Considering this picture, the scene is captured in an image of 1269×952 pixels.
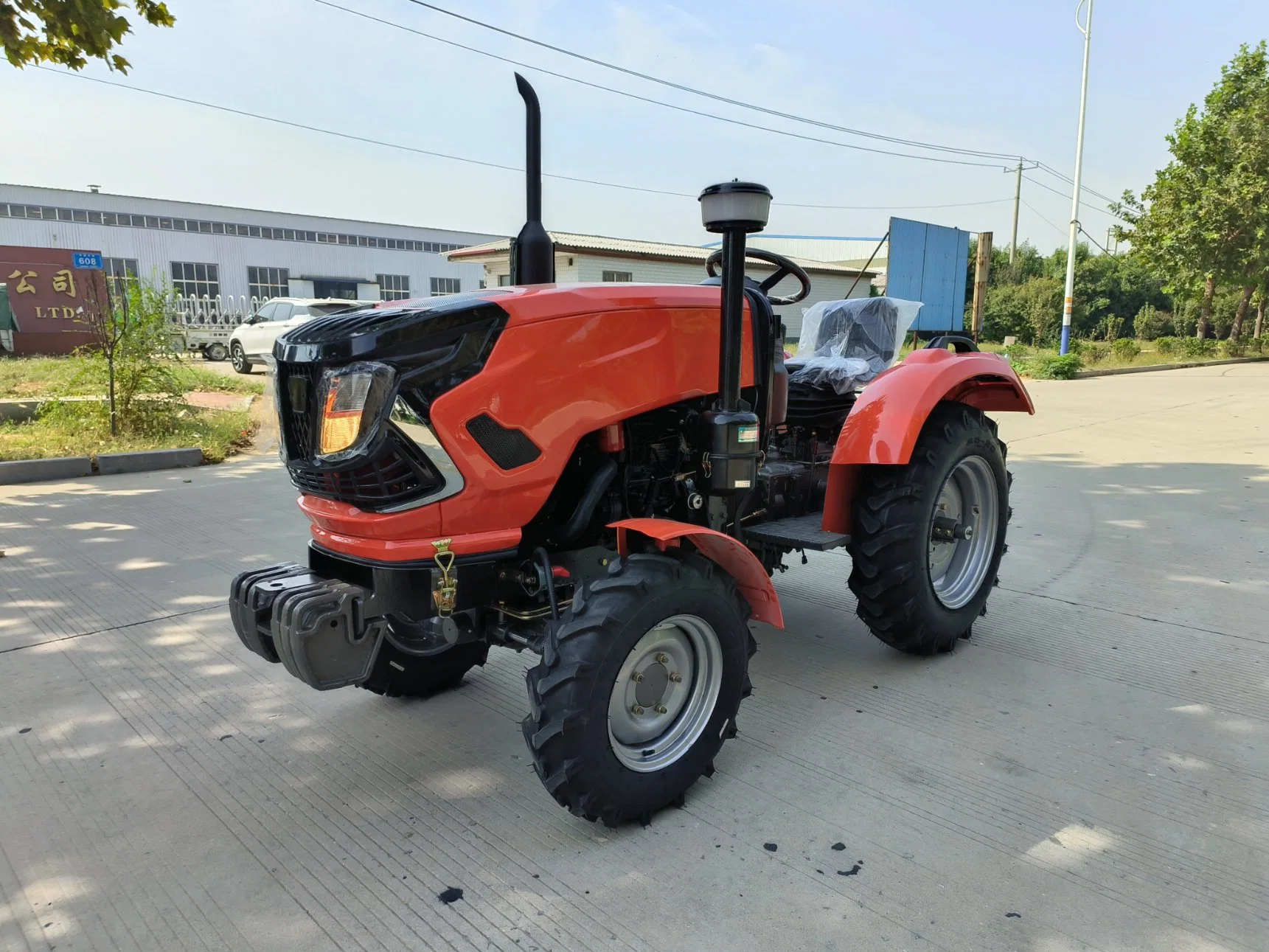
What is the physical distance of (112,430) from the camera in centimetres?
838

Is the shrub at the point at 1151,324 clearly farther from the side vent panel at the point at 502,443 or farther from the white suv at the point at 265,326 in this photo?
the side vent panel at the point at 502,443

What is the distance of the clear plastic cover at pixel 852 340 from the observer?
12.3 ft

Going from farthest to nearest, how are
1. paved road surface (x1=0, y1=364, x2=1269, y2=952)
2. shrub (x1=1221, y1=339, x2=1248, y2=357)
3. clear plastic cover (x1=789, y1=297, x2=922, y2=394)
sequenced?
shrub (x1=1221, y1=339, x2=1248, y2=357)
clear plastic cover (x1=789, y1=297, x2=922, y2=394)
paved road surface (x1=0, y1=364, x2=1269, y2=952)

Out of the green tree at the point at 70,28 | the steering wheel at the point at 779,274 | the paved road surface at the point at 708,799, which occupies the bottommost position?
the paved road surface at the point at 708,799

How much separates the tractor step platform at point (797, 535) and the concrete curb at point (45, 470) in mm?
6569

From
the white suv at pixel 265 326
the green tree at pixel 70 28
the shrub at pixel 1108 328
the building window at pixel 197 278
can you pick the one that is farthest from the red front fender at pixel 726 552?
the building window at pixel 197 278

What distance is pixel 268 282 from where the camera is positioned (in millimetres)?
38688

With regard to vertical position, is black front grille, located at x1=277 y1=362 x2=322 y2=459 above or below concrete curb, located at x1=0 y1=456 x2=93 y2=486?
above

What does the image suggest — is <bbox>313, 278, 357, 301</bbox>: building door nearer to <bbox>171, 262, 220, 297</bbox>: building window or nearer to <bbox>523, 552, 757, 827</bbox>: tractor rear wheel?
<bbox>171, 262, 220, 297</bbox>: building window

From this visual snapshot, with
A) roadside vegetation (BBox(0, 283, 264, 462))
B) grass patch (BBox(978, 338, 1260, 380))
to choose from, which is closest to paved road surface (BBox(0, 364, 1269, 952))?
roadside vegetation (BBox(0, 283, 264, 462))

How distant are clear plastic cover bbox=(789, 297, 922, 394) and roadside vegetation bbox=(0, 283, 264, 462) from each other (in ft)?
20.7

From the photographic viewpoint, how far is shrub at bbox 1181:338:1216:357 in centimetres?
2500

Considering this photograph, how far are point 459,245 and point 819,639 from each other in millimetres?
43602

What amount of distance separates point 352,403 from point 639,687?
3.60ft
